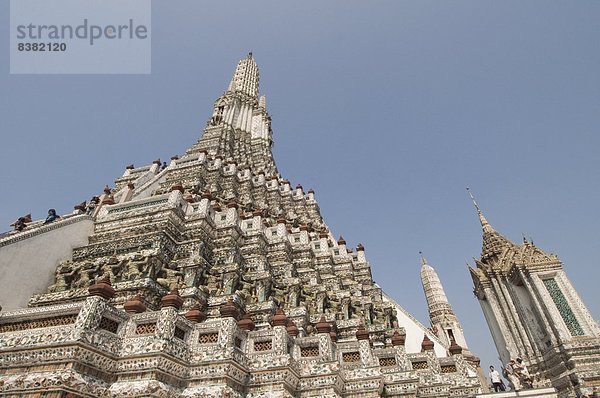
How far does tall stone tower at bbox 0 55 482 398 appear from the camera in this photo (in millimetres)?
6449

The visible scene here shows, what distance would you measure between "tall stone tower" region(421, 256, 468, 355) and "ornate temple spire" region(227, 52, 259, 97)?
A: 30.6 m

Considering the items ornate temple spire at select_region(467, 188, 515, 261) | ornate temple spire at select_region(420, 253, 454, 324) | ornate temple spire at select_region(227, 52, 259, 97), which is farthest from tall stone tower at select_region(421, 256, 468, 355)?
ornate temple spire at select_region(227, 52, 259, 97)

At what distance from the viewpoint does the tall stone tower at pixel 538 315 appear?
17.4m

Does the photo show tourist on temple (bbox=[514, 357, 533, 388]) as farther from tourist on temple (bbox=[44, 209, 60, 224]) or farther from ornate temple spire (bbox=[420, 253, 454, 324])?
ornate temple spire (bbox=[420, 253, 454, 324])

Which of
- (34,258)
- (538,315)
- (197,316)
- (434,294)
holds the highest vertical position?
(434,294)

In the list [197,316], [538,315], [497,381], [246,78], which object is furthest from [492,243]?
[246,78]

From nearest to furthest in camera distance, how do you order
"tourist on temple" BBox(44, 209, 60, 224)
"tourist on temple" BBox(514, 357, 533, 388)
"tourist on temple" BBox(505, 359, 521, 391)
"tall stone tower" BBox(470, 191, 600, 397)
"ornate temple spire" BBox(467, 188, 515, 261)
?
1. "tourist on temple" BBox(514, 357, 533, 388)
2. "tourist on temple" BBox(505, 359, 521, 391)
3. "tourist on temple" BBox(44, 209, 60, 224)
4. "tall stone tower" BBox(470, 191, 600, 397)
5. "ornate temple spire" BBox(467, 188, 515, 261)

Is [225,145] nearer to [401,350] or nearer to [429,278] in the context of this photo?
[401,350]

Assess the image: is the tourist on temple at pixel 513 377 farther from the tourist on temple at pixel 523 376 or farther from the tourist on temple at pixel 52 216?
the tourist on temple at pixel 52 216

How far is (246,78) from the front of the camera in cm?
4338

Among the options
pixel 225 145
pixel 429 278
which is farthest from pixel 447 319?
pixel 225 145

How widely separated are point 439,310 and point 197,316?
127ft

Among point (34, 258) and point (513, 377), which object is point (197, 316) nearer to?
point (34, 258)

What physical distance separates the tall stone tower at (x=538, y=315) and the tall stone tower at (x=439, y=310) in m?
12.0
